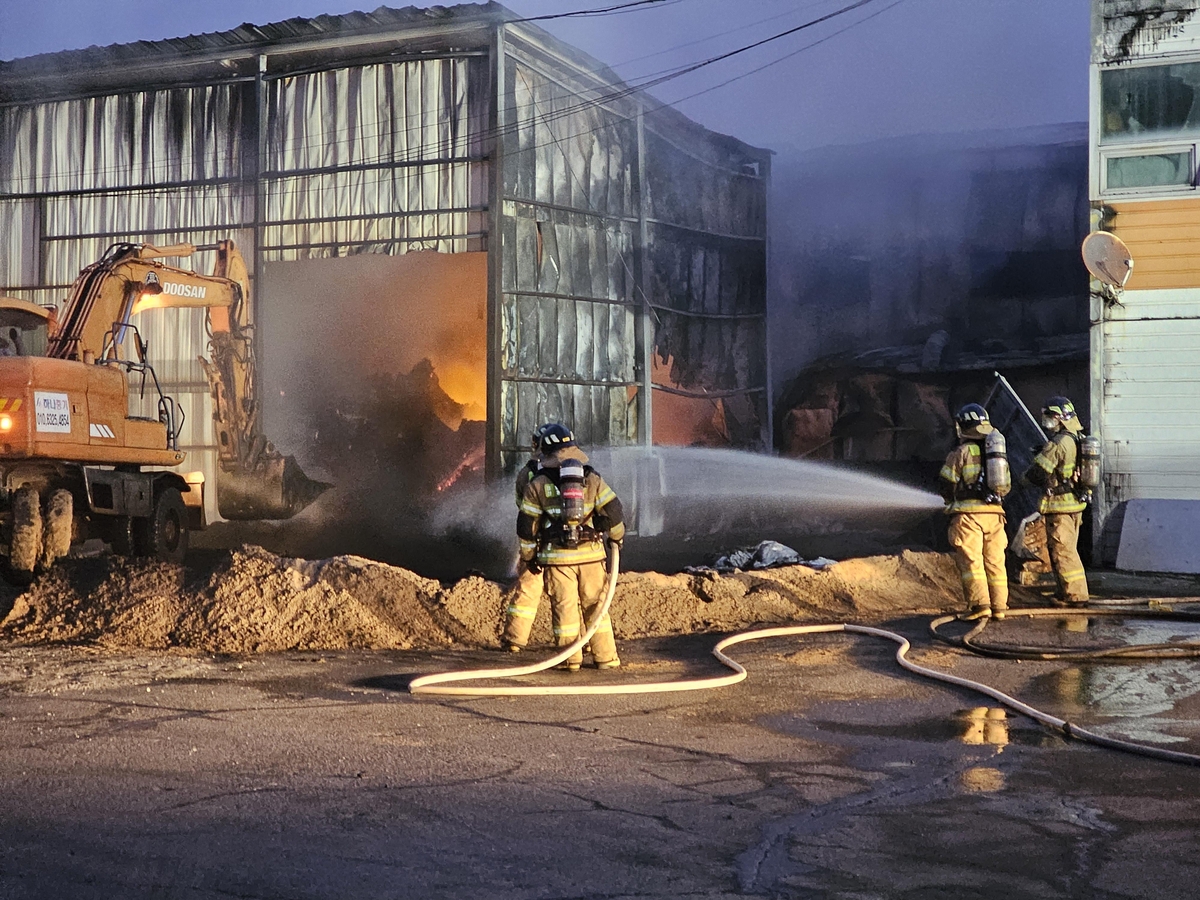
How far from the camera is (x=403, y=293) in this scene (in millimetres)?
20844

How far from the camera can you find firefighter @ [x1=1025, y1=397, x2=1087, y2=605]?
10.8 metres

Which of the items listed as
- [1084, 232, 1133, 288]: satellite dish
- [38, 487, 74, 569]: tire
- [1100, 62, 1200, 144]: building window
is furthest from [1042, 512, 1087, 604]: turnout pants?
[38, 487, 74, 569]: tire

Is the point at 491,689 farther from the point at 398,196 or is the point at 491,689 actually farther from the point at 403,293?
the point at 403,293

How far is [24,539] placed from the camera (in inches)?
441

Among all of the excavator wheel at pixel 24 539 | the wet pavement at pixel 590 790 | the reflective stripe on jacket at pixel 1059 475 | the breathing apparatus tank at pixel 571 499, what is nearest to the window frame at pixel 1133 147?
the reflective stripe on jacket at pixel 1059 475

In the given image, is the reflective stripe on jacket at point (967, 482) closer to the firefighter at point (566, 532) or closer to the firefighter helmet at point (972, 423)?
the firefighter helmet at point (972, 423)

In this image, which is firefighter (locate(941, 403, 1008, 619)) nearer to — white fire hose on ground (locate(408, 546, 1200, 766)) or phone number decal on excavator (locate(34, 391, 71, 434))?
white fire hose on ground (locate(408, 546, 1200, 766))

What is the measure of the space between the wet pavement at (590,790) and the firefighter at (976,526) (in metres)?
2.25

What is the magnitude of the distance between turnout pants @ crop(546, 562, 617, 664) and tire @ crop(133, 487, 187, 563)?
6916 millimetres

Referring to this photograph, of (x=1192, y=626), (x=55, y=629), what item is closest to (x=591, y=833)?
(x=55, y=629)

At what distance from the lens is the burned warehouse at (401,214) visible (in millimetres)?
17188

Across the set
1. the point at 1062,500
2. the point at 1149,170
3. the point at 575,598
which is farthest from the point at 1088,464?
the point at 1149,170

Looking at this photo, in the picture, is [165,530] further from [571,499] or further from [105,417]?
[571,499]

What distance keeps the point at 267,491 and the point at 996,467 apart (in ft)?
37.5
